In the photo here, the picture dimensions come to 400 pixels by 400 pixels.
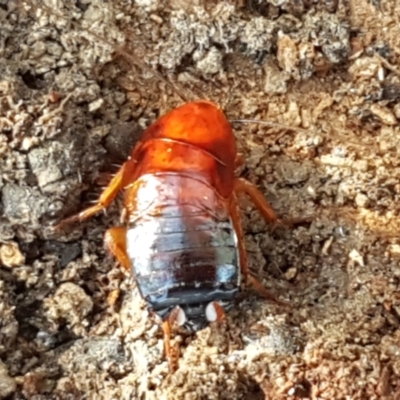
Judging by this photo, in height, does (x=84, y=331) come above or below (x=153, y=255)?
below

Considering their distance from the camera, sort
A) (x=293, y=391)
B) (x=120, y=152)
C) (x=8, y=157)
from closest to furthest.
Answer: (x=293, y=391)
(x=8, y=157)
(x=120, y=152)

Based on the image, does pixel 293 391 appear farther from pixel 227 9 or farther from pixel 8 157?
pixel 227 9

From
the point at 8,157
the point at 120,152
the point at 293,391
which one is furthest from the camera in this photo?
the point at 120,152

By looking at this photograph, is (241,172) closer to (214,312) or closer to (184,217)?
(184,217)

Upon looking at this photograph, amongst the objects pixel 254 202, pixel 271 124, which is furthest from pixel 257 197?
pixel 271 124

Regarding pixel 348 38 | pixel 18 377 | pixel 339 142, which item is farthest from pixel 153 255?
pixel 348 38

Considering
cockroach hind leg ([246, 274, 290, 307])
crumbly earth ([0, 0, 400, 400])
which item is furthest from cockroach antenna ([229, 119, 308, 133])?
cockroach hind leg ([246, 274, 290, 307])

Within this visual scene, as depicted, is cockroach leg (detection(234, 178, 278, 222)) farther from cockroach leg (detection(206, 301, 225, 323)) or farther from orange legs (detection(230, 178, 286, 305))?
cockroach leg (detection(206, 301, 225, 323))
